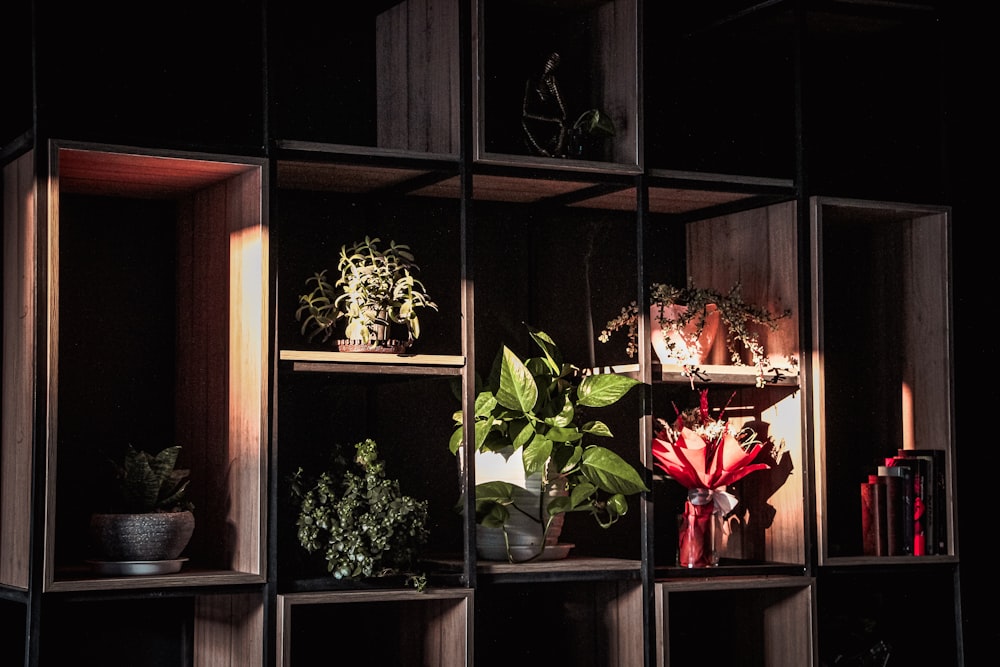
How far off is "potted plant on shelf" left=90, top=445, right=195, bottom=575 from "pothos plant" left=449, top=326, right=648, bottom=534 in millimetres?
754

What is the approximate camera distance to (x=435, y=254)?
4.07m

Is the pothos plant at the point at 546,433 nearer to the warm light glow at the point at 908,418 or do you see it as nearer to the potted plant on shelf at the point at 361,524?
the potted plant on shelf at the point at 361,524

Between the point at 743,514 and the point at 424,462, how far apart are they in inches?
40.2

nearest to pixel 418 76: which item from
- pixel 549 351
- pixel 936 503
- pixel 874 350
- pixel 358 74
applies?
pixel 358 74

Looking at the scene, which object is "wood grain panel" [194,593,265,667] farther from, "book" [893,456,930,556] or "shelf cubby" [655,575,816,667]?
"book" [893,456,930,556]

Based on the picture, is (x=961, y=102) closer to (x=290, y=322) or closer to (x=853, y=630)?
(x=853, y=630)

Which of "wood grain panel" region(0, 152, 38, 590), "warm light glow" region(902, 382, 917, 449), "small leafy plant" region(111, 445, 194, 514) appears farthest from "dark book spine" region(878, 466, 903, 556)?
"wood grain panel" region(0, 152, 38, 590)

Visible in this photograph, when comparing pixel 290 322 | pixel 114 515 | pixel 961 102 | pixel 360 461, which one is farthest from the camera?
pixel 961 102

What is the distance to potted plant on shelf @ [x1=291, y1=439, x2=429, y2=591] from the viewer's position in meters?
3.35

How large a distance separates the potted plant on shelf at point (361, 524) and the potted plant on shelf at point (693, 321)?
830 mm

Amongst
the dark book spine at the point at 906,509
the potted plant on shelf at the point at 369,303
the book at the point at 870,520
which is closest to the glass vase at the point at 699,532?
the book at the point at 870,520

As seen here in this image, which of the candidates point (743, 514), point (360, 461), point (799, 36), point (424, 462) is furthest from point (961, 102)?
point (360, 461)

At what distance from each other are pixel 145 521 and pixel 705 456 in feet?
5.26

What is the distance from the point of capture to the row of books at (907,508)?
4055 mm
